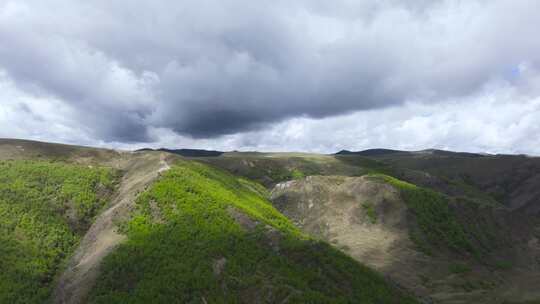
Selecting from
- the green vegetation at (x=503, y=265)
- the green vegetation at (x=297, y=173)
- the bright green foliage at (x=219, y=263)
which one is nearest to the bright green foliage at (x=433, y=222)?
the green vegetation at (x=503, y=265)

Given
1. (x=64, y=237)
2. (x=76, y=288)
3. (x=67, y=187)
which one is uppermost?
(x=67, y=187)

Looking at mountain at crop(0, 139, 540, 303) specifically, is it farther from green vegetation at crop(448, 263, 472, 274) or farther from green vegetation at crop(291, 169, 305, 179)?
green vegetation at crop(291, 169, 305, 179)

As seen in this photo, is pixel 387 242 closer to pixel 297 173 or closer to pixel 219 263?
pixel 219 263

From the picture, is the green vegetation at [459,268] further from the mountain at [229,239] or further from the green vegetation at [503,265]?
the green vegetation at [503,265]

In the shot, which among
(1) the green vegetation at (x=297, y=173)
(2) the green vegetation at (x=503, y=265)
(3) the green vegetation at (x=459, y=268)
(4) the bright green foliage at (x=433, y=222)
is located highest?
(1) the green vegetation at (x=297, y=173)

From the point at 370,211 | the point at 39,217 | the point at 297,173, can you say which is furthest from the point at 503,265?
the point at 297,173

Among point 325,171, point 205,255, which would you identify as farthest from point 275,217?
point 325,171

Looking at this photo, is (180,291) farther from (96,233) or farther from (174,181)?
(174,181)
